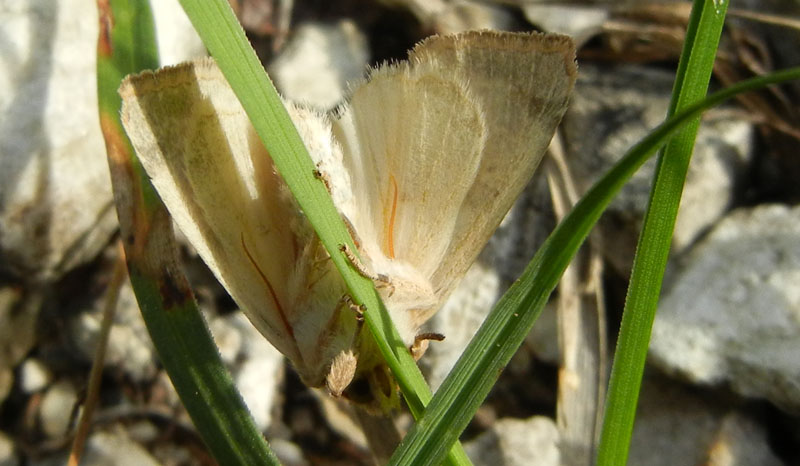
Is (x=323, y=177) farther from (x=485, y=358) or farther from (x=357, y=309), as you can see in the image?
(x=485, y=358)

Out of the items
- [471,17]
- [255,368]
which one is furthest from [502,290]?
[471,17]

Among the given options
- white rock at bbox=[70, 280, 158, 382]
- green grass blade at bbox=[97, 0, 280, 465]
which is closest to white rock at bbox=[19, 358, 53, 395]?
white rock at bbox=[70, 280, 158, 382]

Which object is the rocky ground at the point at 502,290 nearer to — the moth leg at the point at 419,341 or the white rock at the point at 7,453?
the white rock at the point at 7,453

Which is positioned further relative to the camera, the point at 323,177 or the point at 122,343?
the point at 122,343

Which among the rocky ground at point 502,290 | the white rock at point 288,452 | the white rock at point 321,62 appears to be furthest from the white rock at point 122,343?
the white rock at point 321,62

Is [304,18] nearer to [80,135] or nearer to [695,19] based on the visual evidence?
[80,135]

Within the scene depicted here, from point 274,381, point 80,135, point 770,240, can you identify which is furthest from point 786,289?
point 80,135

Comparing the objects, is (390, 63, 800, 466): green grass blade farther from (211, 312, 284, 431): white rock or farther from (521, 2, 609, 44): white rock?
(521, 2, 609, 44): white rock
